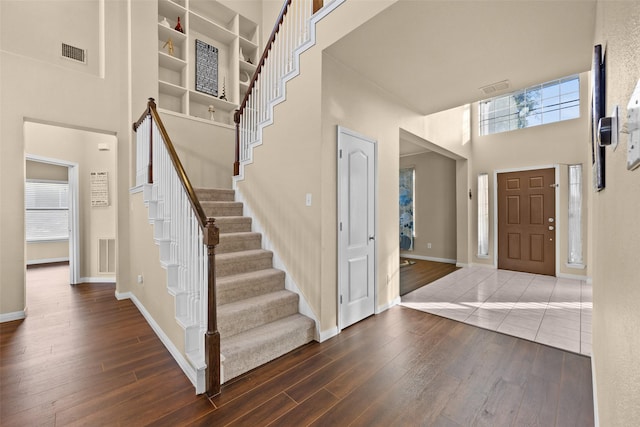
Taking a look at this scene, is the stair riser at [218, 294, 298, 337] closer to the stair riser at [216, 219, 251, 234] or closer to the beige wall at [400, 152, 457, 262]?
the stair riser at [216, 219, 251, 234]

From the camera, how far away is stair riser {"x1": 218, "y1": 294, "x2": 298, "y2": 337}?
2.40 metres

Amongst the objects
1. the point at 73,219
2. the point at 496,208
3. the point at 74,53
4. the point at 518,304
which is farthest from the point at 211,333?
the point at 496,208

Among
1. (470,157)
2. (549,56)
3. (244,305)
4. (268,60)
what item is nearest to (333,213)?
(244,305)

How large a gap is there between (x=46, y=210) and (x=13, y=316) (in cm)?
478

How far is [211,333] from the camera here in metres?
2.00

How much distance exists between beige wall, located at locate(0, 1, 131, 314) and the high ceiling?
3.43 metres

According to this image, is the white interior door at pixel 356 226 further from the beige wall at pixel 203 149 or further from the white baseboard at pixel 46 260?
the white baseboard at pixel 46 260

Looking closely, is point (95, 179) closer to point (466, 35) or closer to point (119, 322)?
point (119, 322)

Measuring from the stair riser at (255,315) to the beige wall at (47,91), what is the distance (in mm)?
2755

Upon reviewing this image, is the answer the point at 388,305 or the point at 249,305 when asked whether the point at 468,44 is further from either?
the point at 249,305

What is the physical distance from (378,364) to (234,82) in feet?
16.5

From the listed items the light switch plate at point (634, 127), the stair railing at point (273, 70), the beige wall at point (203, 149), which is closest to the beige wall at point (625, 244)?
the light switch plate at point (634, 127)

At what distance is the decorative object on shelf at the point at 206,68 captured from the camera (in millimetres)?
4797

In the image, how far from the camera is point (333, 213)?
2898mm
